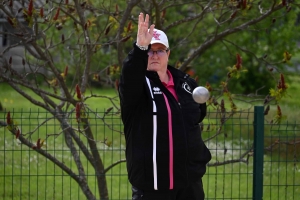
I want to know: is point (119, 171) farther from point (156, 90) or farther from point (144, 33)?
point (144, 33)

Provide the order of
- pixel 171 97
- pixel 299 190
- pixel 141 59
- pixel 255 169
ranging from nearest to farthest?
1. pixel 141 59
2. pixel 171 97
3. pixel 255 169
4. pixel 299 190

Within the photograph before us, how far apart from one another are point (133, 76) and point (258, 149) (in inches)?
97.2

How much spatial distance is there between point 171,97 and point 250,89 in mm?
17377

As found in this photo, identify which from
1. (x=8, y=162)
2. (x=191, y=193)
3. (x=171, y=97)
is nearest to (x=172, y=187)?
(x=191, y=193)

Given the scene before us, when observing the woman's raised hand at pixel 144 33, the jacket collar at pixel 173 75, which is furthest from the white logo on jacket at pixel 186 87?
the woman's raised hand at pixel 144 33

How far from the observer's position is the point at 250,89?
2120 cm

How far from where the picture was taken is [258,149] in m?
5.99

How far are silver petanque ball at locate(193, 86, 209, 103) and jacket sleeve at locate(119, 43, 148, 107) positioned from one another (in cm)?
33

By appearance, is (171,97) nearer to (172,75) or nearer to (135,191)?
(172,75)

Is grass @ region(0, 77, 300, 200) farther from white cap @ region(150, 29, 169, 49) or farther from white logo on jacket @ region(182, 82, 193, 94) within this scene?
white cap @ region(150, 29, 169, 49)

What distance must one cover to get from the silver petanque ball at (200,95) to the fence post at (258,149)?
205cm

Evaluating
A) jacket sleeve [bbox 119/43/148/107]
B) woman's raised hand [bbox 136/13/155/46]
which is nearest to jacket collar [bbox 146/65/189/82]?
jacket sleeve [bbox 119/43/148/107]

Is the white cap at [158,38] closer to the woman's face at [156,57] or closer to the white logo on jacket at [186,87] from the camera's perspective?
the woman's face at [156,57]

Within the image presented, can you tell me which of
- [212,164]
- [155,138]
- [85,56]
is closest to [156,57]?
[155,138]
